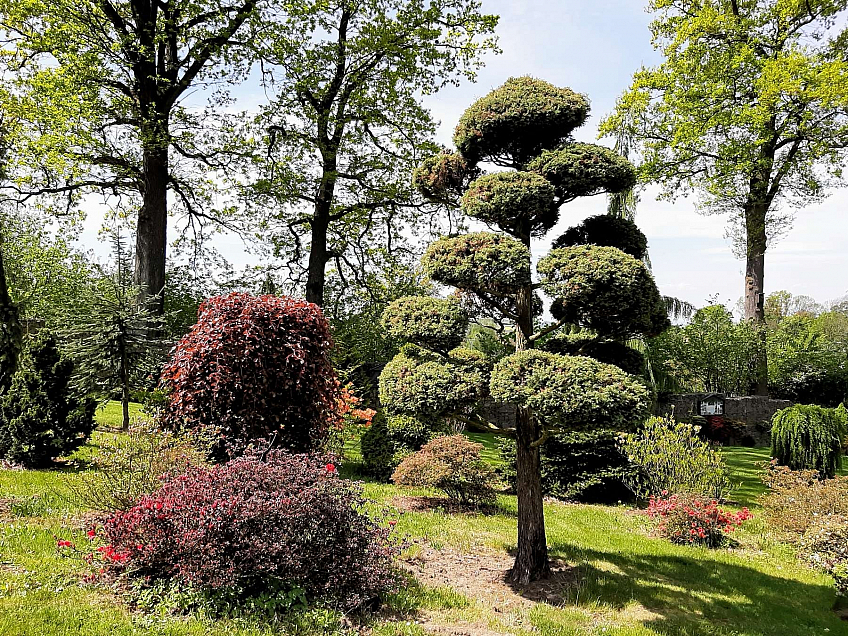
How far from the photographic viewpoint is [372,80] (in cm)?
1398

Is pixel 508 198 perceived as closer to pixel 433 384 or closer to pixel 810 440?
pixel 433 384

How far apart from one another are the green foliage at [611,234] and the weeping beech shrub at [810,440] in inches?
296

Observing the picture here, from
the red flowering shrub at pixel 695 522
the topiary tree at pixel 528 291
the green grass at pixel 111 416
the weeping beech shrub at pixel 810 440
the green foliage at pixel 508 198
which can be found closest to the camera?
the topiary tree at pixel 528 291

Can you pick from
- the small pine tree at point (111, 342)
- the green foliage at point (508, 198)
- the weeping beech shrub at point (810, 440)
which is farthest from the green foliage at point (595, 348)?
the small pine tree at point (111, 342)

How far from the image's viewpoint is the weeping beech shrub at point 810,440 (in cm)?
1089

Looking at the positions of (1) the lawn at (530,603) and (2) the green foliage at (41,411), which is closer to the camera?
(1) the lawn at (530,603)

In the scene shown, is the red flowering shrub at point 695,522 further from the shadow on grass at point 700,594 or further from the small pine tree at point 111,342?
the small pine tree at point 111,342

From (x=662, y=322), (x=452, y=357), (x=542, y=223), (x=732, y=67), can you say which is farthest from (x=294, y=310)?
(x=732, y=67)

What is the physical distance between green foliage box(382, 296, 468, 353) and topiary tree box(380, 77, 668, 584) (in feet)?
0.05

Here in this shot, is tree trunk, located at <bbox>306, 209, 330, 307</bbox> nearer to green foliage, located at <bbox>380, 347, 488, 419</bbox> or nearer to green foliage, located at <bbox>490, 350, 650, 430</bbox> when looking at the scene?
green foliage, located at <bbox>380, 347, 488, 419</bbox>

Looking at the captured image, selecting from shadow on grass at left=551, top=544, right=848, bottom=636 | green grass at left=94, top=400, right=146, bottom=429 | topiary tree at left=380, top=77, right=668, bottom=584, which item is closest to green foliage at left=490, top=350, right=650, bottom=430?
topiary tree at left=380, top=77, right=668, bottom=584

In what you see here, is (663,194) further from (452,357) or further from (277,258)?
(452,357)

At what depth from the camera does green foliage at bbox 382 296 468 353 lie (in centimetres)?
571

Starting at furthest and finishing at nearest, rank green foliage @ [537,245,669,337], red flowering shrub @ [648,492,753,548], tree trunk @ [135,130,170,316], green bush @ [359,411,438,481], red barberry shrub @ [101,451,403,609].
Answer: tree trunk @ [135,130,170,316], green bush @ [359,411,438,481], red flowering shrub @ [648,492,753,548], green foliage @ [537,245,669,337], red barberry shrub @ [101,451,403,609]
